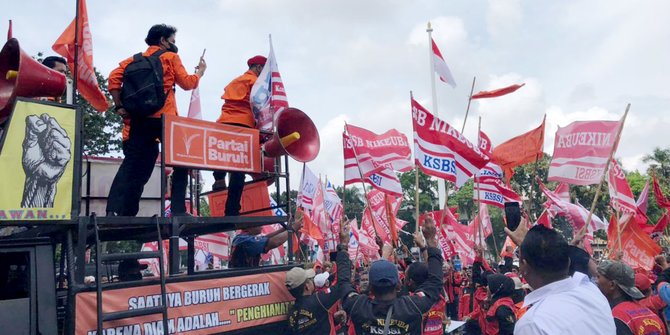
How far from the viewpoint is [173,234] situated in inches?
188

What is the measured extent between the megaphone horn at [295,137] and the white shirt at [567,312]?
3.17 m

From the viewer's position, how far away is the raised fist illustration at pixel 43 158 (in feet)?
11.9

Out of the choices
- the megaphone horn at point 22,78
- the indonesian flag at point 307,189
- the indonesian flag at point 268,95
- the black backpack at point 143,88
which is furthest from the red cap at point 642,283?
the indonesian flag at point 307,189

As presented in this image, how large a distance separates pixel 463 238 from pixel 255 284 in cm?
1143

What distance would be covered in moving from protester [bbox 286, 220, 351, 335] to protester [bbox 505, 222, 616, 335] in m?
2.47

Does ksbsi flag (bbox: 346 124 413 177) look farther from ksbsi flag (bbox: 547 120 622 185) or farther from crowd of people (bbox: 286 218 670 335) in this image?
ksbsi flag (bbox: 547 120 622 185)

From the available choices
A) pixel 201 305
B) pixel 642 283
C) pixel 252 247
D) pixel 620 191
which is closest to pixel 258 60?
pixel 252 247

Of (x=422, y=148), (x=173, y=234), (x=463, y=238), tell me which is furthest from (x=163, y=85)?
(x=463, y=238)

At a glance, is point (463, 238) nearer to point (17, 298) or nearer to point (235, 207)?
point (235, 207)

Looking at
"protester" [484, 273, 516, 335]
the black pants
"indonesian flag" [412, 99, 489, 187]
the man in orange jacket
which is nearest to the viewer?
the black pants

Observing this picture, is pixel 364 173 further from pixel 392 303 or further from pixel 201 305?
pixel 201 305

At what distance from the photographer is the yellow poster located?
354cm

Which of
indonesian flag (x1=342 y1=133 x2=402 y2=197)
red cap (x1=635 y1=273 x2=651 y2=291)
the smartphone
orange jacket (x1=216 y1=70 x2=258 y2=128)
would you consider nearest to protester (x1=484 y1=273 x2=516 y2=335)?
red cap (x1=635 y1=273 x2=651 y2=291)

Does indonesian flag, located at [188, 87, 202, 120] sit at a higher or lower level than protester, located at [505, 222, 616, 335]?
higher
